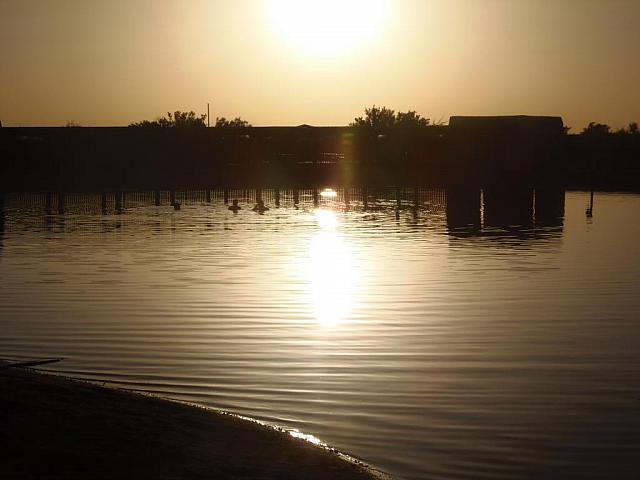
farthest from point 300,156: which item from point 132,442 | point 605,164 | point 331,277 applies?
point 132,442

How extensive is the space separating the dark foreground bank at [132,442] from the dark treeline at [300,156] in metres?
→ 74.8

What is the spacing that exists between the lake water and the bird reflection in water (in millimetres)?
83

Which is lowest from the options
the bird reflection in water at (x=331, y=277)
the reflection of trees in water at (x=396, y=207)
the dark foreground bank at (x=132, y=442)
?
the reflection of trees in water at (x=396, y=207)

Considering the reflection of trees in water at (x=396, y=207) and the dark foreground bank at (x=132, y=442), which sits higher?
the dark foreground bank at (x=132, y=442)

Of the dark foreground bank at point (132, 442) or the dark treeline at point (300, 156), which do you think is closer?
the dark foreground bank at point (132, 442)

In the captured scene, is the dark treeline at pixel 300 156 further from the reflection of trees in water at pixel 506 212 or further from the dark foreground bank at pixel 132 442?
the dark foreground bank at pixel 132 442

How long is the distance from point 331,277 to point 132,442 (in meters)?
15.9

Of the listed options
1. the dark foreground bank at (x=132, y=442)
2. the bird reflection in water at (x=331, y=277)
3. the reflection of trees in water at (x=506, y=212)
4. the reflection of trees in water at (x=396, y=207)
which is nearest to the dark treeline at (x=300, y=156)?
the reflection of trees in water at (x=396, y=207)

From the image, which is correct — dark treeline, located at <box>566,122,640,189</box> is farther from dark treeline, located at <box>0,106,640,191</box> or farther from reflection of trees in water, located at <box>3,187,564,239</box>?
reflection of trees in water, located at <box>3,187,564,239</box>

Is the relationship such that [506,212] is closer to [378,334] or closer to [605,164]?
Result: [378,334]

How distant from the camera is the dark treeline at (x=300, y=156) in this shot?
8600cm

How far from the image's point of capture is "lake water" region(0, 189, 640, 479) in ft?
31.6

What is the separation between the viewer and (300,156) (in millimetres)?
89312

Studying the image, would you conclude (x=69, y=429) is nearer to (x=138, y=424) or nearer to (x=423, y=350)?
(x=138, y=424)
